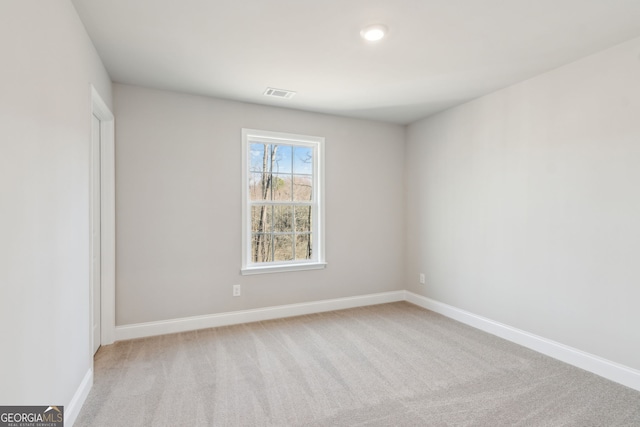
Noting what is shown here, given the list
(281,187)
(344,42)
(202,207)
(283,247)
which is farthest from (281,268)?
(344,42)

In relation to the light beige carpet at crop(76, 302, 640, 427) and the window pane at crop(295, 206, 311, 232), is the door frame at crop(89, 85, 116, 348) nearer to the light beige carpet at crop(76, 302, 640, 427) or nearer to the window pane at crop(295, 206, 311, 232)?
the light beige carpet at crop(76, 302, 640, 427)

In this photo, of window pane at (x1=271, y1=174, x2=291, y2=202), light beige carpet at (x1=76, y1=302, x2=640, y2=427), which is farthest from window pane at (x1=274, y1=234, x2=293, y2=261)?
light beige carpet at (x1=76, y1=302, x2=640, y2=427)

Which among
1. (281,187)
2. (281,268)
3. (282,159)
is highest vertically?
(282,159)

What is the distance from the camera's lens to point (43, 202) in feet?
5.22

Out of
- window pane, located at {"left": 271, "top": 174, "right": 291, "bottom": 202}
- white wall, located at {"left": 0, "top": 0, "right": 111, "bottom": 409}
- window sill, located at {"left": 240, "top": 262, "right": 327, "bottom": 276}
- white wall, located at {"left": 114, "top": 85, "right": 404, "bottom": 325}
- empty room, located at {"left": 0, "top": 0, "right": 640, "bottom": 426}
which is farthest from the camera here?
window pane, located at {"left": 271, "top": 174, "right": 291, "bottom": 202}

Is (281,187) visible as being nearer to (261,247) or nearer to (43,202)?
(261,247)

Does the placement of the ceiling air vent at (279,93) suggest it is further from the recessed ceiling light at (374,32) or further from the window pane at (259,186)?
the recessed ceiling light at (374,32)

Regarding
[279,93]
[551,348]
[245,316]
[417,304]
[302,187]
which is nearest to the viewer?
[551,348]

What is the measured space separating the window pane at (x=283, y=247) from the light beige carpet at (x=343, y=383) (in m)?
0.96

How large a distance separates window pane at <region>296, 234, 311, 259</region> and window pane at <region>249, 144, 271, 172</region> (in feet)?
3.26

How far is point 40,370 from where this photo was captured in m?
1.54

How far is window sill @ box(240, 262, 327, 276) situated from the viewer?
12.4 ft

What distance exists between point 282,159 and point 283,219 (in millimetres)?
766

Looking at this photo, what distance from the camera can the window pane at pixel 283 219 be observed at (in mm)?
4055
